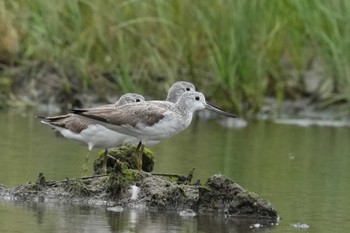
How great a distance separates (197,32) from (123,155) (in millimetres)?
9030

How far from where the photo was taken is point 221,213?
10797 mm

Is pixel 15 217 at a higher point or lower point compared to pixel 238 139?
lower

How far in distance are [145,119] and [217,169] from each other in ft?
9.00

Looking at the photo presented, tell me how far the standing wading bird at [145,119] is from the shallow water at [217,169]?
1141 mm

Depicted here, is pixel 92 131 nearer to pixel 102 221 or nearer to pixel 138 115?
pixel 138 115

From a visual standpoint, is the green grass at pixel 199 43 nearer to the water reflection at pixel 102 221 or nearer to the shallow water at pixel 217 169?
the shallow water at pixel 217 169

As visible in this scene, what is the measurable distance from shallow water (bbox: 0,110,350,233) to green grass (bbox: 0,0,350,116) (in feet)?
3.52

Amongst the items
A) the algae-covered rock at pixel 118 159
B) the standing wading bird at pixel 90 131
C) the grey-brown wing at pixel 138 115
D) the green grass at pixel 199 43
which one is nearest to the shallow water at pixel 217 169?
the standing wading bird at pixel 90 131

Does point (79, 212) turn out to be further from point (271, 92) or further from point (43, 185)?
point (271, 92)

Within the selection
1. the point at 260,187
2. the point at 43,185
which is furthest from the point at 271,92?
the point at 43,185

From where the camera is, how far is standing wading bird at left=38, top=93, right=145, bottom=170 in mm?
13109

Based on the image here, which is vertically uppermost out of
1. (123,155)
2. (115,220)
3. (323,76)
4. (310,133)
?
(323,76)

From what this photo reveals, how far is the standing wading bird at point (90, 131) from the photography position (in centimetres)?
1311

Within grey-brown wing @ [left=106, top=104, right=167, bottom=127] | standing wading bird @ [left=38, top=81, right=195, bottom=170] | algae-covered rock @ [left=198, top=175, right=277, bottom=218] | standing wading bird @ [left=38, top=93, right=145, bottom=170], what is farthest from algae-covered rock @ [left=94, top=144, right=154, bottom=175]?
algae-covered rock @ [left=198, top=175, right=277, bottom=218]
